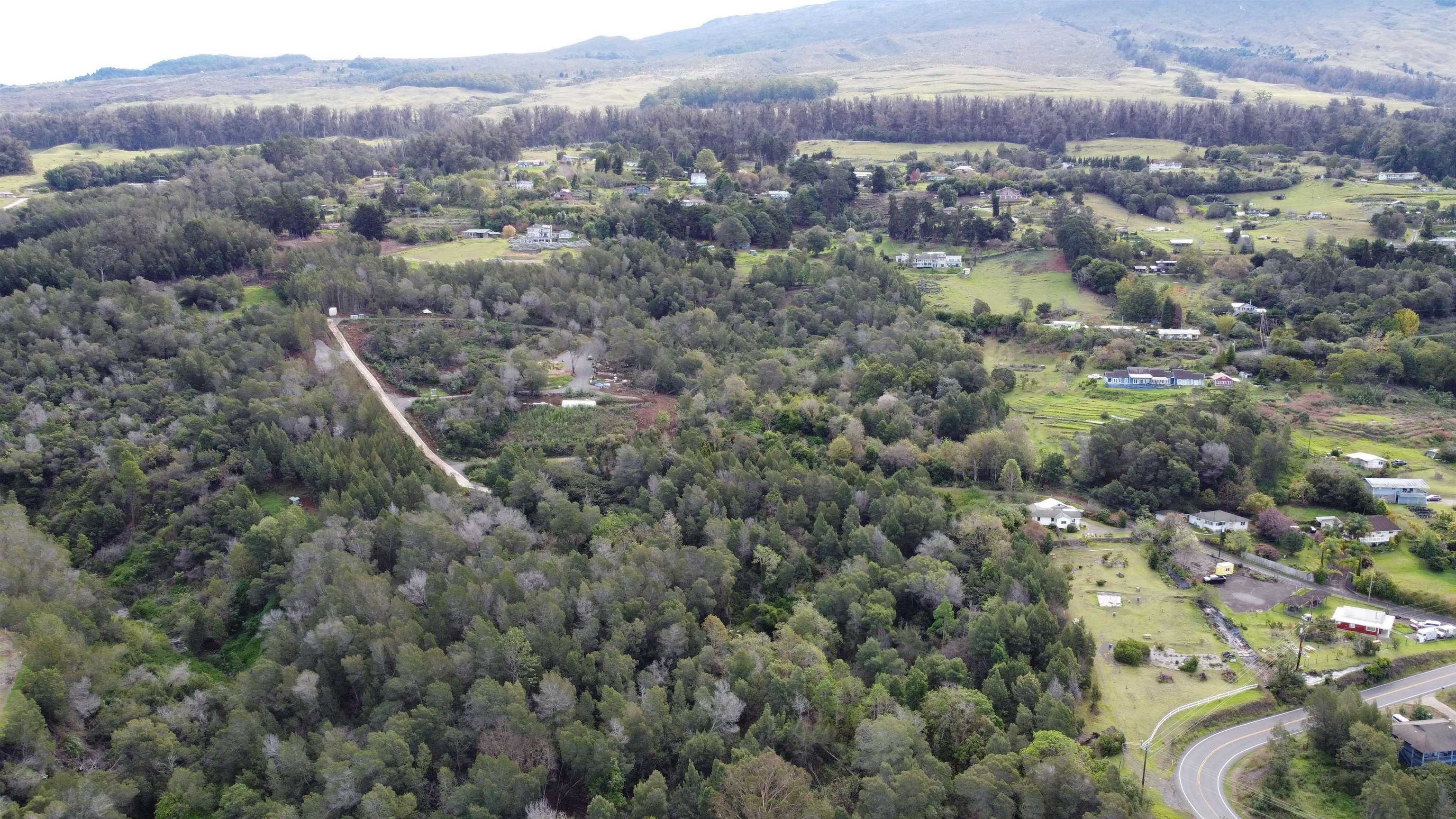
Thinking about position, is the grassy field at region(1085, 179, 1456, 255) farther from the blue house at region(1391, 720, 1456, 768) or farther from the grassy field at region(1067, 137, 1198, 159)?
the blue house at region(1391, 720, 1456, 768)

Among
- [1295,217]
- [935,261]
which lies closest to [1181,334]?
[935,261]

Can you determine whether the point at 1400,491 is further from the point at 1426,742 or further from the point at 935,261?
the point at 935,261

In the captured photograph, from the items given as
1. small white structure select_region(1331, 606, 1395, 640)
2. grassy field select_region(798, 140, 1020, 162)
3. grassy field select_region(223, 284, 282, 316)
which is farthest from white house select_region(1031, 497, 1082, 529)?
grassy field select_region(798, 140, 1020, 162)

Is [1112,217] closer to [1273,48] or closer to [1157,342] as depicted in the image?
[1157,342]

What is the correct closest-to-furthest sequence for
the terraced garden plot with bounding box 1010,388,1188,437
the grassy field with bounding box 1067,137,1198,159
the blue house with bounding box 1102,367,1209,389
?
the terraced garden plot with bounding box 1010,388,1188,437, the blue house with bounding box 1102,367,1209,389, the grassy field with bounding box 1067,137,1198,159

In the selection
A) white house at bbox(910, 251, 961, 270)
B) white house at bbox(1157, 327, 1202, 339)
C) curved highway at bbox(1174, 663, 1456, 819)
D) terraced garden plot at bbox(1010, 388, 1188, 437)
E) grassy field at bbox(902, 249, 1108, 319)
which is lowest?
curved highway at bbox(1174, 663, 1456, 819)

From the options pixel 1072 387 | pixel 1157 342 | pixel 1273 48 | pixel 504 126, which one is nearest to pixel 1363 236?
pixel 1157 342
